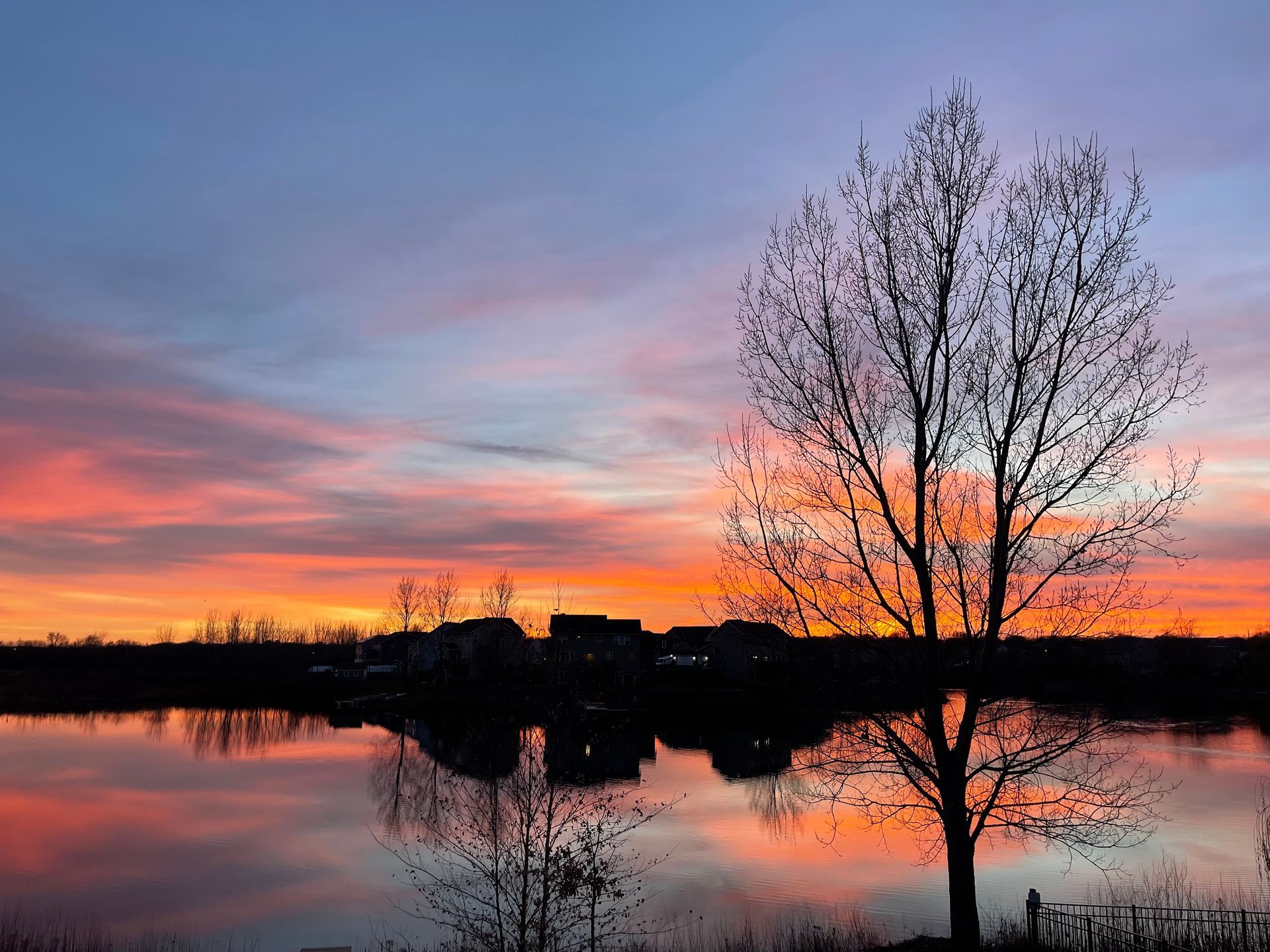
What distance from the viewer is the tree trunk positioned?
13.2m

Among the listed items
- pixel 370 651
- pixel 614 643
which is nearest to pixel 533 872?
pixel 614 643

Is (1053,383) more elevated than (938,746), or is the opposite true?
(1053,383)

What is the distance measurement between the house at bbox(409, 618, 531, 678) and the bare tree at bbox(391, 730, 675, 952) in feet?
240

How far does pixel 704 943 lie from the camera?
2052cm

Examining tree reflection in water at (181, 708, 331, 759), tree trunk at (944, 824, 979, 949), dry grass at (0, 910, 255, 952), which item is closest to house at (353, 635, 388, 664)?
tree reflection in water at (181, 708, 331, 759)

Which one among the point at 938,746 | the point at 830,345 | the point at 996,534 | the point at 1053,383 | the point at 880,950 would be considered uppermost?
the point at 830,345

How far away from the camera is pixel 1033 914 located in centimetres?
1633

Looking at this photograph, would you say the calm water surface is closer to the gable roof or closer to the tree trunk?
the tree trunk

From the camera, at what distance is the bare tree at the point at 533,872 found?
1441cm

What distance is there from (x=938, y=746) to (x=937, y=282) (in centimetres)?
696

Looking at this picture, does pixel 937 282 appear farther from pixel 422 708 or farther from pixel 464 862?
pixel 422 708

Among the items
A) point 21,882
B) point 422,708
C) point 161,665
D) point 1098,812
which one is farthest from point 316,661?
point 1098,812

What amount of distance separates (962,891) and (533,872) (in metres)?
6.36

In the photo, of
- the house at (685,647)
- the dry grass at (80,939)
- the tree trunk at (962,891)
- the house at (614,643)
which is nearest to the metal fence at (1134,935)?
the tree trunk at (962,891)
